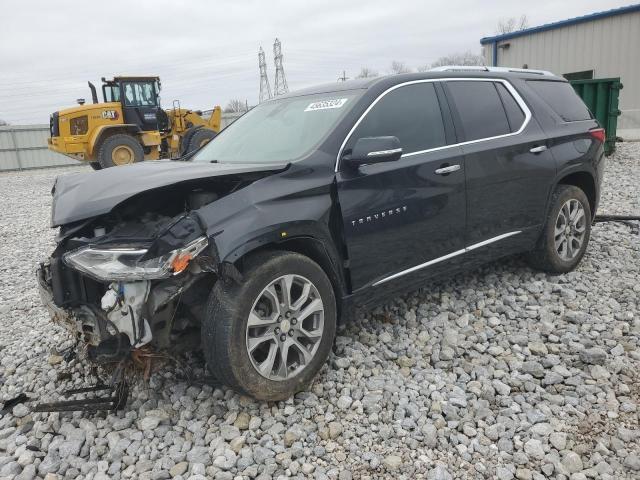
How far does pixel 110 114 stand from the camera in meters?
14.9

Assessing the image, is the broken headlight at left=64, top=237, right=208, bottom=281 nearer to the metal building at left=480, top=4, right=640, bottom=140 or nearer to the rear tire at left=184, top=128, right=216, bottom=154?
the rear tire at left=184, top=128, right=216, bottom=154

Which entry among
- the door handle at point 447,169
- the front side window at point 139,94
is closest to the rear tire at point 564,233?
the door handle at point 447,169

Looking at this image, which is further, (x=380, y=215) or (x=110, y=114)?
(x=110, y=114)

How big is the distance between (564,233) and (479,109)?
56.3 inches

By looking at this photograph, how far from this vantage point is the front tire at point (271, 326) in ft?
8.55

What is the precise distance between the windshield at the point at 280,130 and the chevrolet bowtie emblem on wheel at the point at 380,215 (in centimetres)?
53

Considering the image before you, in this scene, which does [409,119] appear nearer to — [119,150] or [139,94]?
[119,150]

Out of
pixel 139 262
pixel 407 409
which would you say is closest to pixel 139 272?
Answer: pixel 139 262

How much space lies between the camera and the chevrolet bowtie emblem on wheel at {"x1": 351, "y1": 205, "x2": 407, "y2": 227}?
309 cm

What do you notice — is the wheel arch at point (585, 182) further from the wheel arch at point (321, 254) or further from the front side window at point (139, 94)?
the front side window at point (139, 94)

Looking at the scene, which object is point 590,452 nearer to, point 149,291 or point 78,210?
point 149,291

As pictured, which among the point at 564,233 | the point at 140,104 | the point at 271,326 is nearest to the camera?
the point at 271,326

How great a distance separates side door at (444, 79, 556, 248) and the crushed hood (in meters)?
1.58

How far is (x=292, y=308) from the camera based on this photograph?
2.83m
